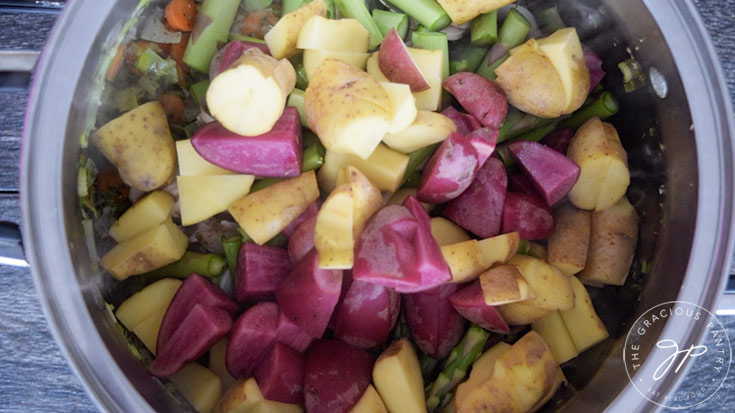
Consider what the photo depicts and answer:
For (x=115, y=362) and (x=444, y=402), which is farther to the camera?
(x=444, y=402)

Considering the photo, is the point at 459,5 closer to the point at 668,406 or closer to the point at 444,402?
the point at 444,402

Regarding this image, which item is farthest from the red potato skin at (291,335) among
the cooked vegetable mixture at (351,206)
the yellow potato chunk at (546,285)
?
the yellow potato chunk at (546,285)

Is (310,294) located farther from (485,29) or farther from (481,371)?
(485,29)

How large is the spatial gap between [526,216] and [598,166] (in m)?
0.13

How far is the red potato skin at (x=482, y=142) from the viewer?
2.69 feet

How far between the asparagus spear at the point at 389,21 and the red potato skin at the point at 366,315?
399 millimetres

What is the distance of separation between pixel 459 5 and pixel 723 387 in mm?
881

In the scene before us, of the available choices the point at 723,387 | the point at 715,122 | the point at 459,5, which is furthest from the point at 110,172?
the point at 723,387

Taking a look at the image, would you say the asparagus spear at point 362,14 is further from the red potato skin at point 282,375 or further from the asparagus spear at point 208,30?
the red potato skin at point 282,375

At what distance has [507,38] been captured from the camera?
93cm

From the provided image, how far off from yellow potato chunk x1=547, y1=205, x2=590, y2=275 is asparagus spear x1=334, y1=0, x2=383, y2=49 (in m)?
0.40

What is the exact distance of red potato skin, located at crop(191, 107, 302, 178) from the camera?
0.80 metres

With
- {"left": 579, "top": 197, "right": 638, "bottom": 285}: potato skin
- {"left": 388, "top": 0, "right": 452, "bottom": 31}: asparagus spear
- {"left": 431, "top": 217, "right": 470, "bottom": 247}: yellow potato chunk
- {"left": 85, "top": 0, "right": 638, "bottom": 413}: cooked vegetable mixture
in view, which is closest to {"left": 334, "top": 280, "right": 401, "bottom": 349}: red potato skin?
{"left": 85, "top": 0, "right": 638, "bottom": 413}: cooked vegetable mixture

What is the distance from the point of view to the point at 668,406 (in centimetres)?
110
